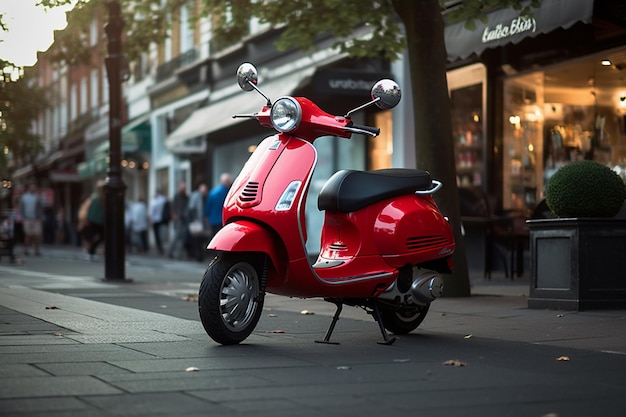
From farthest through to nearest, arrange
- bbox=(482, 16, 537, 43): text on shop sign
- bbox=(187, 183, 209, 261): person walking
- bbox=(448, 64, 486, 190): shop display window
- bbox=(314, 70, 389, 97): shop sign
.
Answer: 1. bbox=(187, 183, 209, 261): person walking
2. bbox=(314, 70, 389, 97): shop sign
3. bbox=(448, 64, 486, 190): shop display window
4. bbox=(482, 16, 537, 43): text on shop sign

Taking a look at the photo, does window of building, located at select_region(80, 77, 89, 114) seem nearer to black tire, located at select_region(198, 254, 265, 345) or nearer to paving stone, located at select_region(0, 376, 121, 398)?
black tire, located at select_region(198, 254, 265, 345)

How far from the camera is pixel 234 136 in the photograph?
26.5 metres

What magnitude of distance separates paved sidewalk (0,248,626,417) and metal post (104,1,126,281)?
4.57 m

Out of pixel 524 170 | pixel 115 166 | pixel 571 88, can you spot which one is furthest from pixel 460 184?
Answer: pixel 115 166

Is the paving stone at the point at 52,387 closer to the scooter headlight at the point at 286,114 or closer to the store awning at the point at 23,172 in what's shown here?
the scooter headlight at the point at 286,114

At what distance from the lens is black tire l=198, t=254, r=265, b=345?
707 cm

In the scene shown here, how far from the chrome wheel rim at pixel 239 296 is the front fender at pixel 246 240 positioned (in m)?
0.17

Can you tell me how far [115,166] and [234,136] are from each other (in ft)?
36.6

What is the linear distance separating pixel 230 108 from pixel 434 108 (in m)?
13.1

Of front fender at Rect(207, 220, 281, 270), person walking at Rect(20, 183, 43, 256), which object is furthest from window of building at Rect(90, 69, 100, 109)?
front fender at Rect(207, 220, 281, 270)

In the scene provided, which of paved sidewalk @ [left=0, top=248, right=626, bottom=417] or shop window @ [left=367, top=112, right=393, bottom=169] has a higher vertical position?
shop window @ [left=367, top=112, right=393, bottom=169]

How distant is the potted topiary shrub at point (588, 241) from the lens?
32.2 feet

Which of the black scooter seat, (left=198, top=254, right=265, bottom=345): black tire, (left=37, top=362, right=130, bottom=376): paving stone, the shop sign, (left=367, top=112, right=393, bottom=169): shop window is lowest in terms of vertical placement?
(left=37, top=362, right=130, bottom=376): paving stone

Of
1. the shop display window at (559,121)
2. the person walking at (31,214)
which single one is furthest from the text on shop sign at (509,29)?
the person walking at (31,214)
